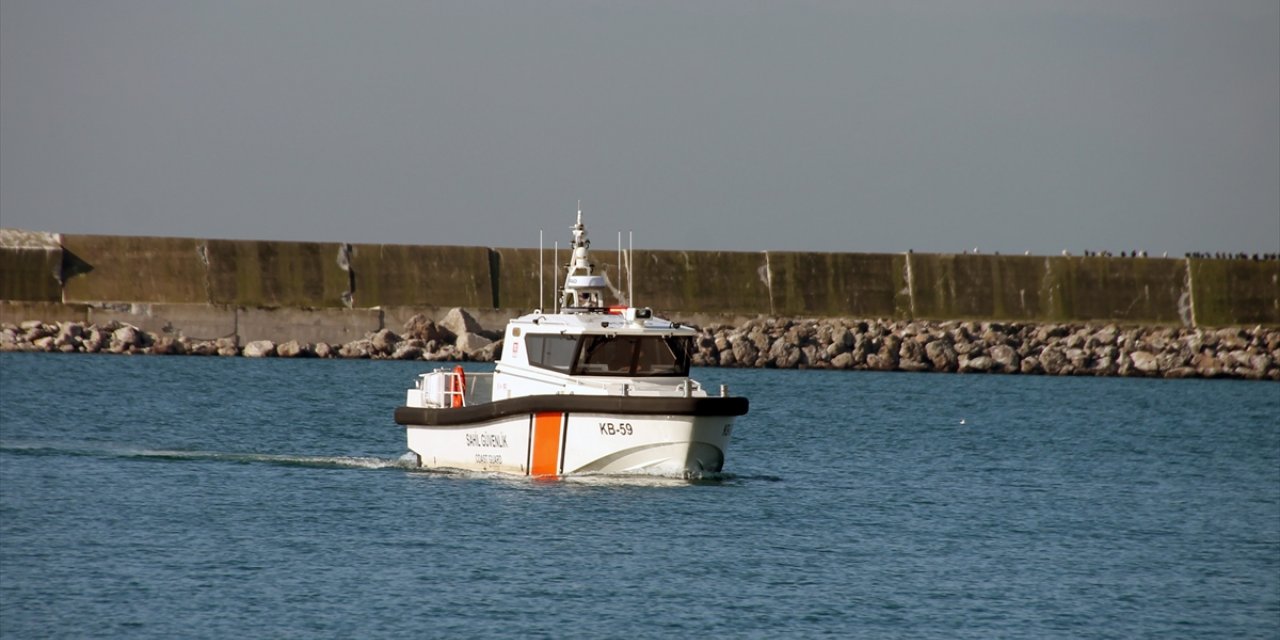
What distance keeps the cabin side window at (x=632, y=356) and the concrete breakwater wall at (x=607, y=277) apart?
116ft

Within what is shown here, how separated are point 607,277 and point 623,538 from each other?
37.9 meters

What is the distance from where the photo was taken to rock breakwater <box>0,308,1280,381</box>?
187ft

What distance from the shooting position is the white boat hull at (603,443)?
2288 centimetres

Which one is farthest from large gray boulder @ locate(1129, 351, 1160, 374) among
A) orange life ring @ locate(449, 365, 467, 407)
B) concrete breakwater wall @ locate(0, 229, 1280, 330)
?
orange life ring @ locate(449, 365, 467, 407)

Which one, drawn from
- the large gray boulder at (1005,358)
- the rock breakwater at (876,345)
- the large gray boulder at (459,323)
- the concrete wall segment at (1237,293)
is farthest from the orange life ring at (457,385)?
the concrete wall segment at (1237,293)

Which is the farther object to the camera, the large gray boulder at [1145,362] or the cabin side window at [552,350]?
the large gray boulder at [1145,362]

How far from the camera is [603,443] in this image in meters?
23.0

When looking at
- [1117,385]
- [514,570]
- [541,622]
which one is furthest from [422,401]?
[1117,385]

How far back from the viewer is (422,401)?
84.0 feet

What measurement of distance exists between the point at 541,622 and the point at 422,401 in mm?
9812

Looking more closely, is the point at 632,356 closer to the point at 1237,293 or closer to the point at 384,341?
the point at 384,341

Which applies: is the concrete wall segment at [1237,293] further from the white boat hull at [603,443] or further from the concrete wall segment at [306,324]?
the white boat hull at [603,443]

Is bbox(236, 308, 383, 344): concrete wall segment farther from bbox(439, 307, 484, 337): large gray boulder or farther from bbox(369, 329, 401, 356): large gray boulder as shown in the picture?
bbox(439, 307, 484, 337): large gray boulder

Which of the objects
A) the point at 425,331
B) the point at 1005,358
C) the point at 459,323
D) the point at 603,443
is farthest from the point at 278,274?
the point at 603,443
